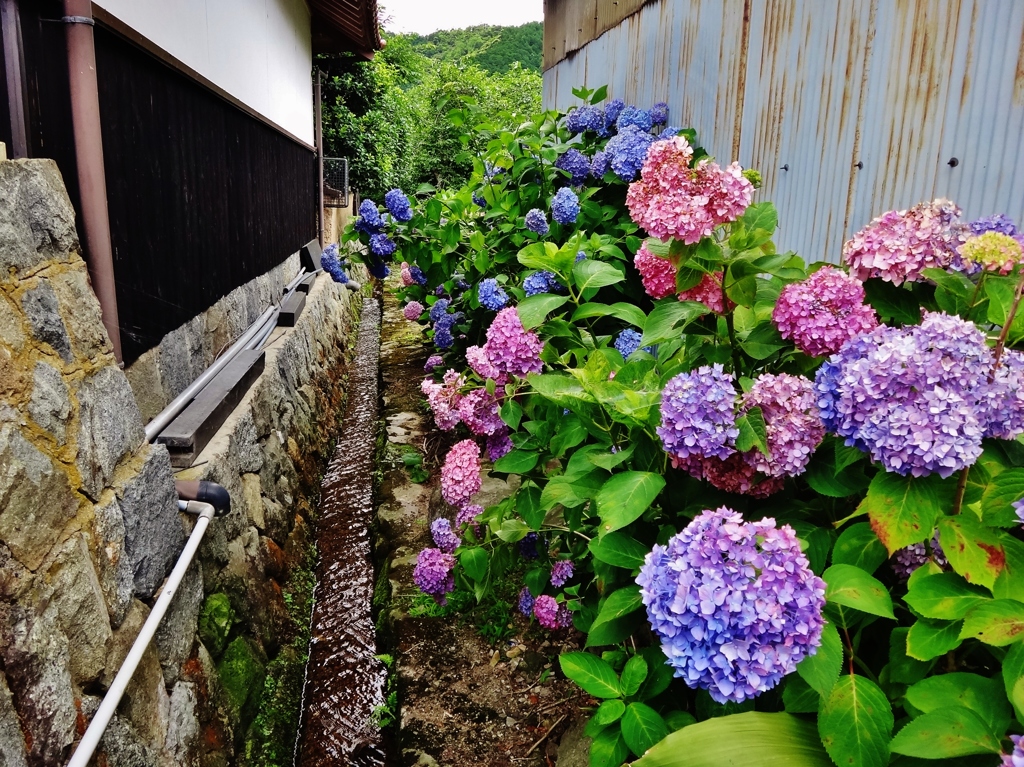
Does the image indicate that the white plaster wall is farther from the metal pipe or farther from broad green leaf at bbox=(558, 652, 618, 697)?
broad green leaf at bbox=(558, 652, 618, 697)

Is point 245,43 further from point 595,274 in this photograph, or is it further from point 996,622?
point 996,622

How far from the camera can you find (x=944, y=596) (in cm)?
114

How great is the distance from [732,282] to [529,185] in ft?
11.1

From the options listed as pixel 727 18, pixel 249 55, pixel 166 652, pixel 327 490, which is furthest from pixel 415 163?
pixel 166 652

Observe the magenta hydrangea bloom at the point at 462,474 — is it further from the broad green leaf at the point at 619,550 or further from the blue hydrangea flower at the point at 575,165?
the blue hydrangea flower at the point at 575,165

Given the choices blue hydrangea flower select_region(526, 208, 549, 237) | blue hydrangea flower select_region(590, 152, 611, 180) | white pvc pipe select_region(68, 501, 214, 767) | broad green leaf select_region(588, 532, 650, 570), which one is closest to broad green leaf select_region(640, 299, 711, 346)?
broad green leaf select_region(588, 532, 650, 570)

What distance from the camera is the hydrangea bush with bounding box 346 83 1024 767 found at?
1.07 meters

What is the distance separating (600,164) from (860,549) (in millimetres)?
3451

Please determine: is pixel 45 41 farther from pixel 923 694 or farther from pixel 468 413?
pixel 923 694

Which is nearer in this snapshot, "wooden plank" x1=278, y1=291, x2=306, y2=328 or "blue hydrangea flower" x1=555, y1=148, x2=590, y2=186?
"blue hydrangea flower" x1=555, y1=148, x2=590, y2=186

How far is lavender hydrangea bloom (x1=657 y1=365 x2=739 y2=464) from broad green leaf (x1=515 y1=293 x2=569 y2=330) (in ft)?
2.49

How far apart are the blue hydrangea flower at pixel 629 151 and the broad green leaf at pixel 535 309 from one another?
2158 millimetres

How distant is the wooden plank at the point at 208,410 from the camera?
328cm

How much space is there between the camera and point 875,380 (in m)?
1.15
